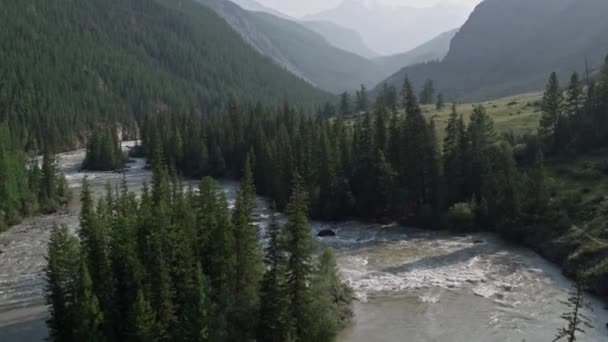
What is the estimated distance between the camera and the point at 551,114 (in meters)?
98.6

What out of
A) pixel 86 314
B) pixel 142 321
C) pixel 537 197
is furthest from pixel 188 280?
pixel 537 197

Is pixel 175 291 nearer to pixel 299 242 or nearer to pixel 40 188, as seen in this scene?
pixel 299 242

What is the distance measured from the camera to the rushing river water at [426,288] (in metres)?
48.1

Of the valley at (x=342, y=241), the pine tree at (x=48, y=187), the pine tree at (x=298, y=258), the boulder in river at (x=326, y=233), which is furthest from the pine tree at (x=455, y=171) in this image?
the pine tree at (x=48, y=187)

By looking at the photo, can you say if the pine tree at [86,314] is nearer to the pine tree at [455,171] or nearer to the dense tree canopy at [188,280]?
the dense tree canopy at [188,280]

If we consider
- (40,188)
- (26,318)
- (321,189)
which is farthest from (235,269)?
(40,188)

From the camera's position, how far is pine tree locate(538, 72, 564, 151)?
318ft

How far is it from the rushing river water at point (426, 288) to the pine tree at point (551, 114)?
28.4 metres

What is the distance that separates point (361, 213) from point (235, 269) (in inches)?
2007

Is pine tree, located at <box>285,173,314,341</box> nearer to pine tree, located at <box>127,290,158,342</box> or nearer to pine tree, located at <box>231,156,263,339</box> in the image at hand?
pine tree, located at <box>231,156,263,339</box>

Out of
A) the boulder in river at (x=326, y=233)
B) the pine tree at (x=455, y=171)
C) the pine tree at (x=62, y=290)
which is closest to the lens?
the pine tree at (x=62, y=290)

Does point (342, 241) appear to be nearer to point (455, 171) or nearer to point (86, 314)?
point (455, 171)

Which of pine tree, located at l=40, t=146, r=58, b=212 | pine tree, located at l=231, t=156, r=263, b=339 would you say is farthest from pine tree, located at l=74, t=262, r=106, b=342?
pine tree, located at l=40, t=146, r=58, b=212

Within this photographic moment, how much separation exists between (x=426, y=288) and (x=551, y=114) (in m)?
54.9
